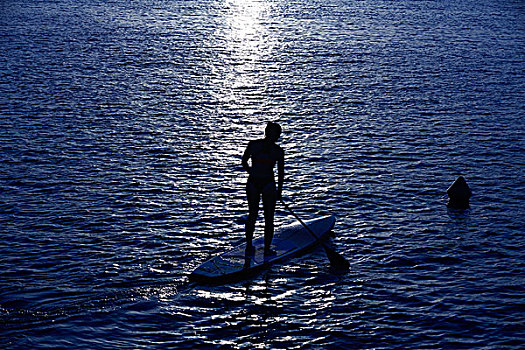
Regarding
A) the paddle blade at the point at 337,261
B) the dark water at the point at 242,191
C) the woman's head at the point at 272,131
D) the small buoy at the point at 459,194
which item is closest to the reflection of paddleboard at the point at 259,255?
the dark water at the point at 242,191

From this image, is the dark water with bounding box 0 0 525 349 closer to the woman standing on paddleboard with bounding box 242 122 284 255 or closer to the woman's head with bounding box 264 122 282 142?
the woman standing on paddleboard with bounding box 242 122 284 255

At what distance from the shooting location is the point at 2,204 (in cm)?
2369

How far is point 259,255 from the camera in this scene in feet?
63.2

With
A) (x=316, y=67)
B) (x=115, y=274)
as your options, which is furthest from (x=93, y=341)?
(x=316, y=67)

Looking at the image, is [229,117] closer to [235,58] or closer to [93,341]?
[235,58]

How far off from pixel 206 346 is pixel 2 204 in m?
11.2

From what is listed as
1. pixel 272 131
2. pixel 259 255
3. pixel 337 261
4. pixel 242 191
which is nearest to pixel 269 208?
pixel 259 255

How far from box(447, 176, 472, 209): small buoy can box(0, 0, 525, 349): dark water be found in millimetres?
505

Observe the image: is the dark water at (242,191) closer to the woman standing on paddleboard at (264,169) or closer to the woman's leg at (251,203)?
the woman's leg at (251,203)

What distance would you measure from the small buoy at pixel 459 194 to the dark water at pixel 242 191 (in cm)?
50

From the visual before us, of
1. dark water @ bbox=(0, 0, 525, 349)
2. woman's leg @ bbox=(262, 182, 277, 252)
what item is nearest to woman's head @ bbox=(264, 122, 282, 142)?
woman's leg @ bbox=(262, 182, 277, 252)

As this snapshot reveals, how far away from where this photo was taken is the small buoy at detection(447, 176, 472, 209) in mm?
23891

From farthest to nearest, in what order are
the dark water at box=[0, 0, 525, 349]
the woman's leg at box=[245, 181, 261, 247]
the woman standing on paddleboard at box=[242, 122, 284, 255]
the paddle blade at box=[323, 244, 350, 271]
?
the paddle blade at box=[323, 244, 350, 271] → the woman's leg at box=[245, 181, 261, 247] → the woman standing on paddleboard at box=[242, 122, 284, 255] → the dark water at box=[0, 0, 525, 349]

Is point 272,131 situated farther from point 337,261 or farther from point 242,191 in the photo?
point 242,191
